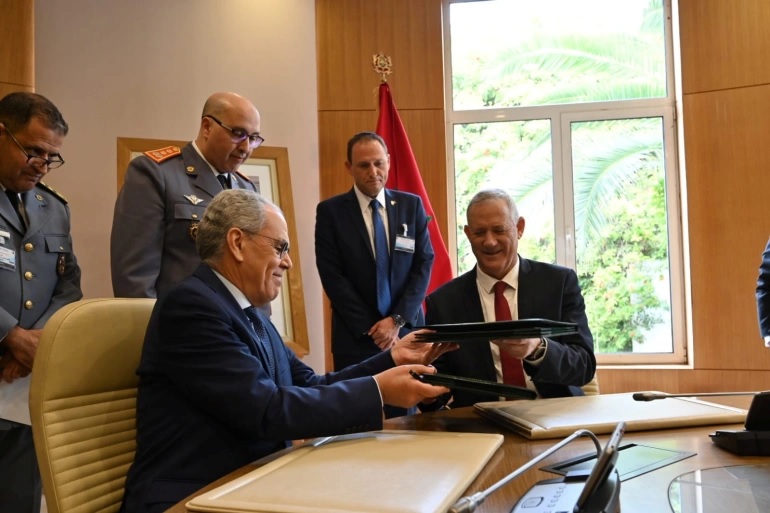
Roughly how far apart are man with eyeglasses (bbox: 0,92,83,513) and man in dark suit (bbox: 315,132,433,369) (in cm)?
124

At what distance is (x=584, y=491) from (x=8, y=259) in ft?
6.95

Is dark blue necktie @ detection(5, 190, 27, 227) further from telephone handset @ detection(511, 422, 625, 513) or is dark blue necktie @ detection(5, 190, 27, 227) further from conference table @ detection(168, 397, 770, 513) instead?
telephone handset @ detection(511, 422, 625, 513)

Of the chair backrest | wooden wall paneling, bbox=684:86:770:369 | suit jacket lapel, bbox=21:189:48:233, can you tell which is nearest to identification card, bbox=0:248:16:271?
suit jacket lapel, bbox=21:189:48:233

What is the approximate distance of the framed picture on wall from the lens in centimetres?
400

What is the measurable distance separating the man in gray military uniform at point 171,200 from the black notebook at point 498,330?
1264 mm

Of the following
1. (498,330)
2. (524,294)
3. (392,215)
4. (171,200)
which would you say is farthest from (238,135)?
(498,330)

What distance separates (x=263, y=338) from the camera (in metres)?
1.62

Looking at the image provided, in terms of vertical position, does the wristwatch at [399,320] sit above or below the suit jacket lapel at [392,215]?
below

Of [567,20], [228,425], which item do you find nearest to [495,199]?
[228,425]

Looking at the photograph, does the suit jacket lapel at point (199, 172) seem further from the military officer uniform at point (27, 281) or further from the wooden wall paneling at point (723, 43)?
the wooden wall paneling at point (723, 43)

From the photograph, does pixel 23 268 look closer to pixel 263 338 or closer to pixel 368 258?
pixel 263 338

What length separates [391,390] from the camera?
1414 millimetres

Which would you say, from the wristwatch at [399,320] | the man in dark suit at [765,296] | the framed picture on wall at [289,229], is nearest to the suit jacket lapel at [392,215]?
the wristwatch at [399,320]

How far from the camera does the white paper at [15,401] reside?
82.9 inches
